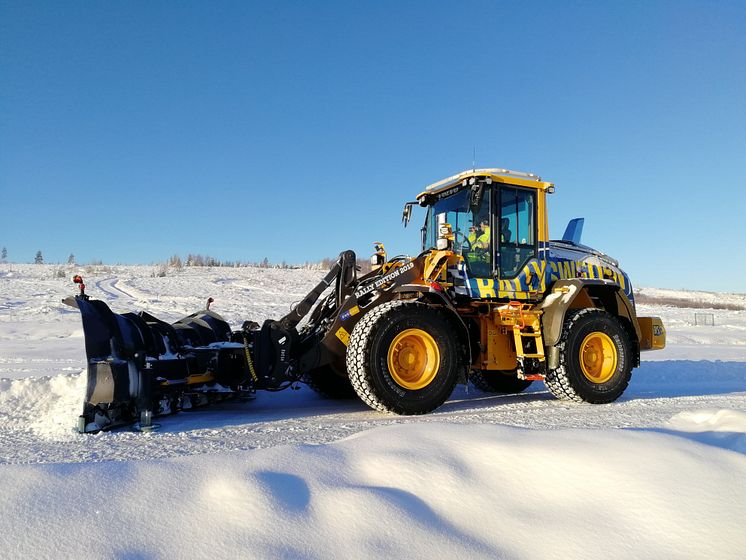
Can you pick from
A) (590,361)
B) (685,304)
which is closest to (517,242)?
(590,361)

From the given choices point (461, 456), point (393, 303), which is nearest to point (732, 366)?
point (393, 303)

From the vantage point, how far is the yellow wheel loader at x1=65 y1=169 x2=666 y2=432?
16.6 feet

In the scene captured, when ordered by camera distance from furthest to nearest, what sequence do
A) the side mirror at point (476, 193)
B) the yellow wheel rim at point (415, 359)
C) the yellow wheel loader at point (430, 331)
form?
the side mirror at point (476, 193)
the yellow wheel rim at point (415, 359)
the yellow wheel loader at point (430, 331)

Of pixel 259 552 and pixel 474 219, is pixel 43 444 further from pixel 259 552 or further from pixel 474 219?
pixel 474 219

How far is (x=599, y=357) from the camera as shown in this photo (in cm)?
703

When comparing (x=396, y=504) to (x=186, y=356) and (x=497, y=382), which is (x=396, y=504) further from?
(x=497, y=382)

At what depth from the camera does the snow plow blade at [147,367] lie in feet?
15.1

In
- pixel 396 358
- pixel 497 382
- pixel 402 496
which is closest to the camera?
pixel 402 496

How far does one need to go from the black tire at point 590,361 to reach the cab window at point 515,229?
94cm

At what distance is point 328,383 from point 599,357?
140 inches

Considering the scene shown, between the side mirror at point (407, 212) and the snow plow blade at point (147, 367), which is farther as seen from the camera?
the side mirror at point (407, 212)

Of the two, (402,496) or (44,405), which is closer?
(402,496)

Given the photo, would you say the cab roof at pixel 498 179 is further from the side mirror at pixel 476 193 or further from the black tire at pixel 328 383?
the black tire at pixel 328 383

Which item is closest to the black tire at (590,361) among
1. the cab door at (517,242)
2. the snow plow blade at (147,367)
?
the cab door at (517,242)
